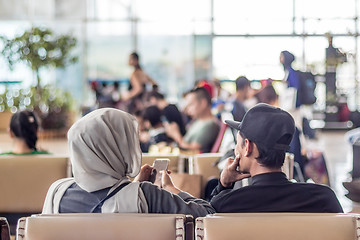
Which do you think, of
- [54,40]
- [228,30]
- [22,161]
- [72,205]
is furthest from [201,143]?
[228,30]

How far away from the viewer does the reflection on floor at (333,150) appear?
870 cm

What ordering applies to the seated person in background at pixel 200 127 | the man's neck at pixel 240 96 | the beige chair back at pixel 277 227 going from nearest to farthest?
the beige chair back at pixel 277 227 → the seated person in background at pixel 200 127 → the man's neck at pixel 240 96

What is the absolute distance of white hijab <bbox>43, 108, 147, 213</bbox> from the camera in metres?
2.48

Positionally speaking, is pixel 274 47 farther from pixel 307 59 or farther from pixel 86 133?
pixel 86 133

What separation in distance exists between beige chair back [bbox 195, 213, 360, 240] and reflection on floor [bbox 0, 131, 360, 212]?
193 inches

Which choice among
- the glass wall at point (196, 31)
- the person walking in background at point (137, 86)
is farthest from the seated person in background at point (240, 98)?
the glass wall at point (196, 31)

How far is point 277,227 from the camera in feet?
6.88

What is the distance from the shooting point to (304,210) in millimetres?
2561

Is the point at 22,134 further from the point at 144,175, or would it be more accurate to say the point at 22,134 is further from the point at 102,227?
the point at 102,227

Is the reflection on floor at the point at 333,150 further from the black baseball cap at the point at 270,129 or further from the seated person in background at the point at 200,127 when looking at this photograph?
the black baseball cap at the point at 270,129

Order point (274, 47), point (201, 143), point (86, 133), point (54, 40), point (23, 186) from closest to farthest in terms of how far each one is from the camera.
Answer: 1. point (86, 133)
2. point (23, 186)
3. point (201, 143)
4. point (54, 40)
5. point (274, 47)

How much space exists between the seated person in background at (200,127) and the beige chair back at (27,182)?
216 centimetres

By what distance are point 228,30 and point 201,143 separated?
1496cm

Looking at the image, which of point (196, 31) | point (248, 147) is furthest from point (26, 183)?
point (196, 31)
